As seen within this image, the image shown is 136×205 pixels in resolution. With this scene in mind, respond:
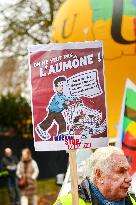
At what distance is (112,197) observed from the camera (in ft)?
12.8

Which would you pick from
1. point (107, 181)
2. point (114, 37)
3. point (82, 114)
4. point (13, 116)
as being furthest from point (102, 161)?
point (13, 116)

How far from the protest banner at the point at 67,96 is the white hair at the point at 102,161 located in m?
0.60

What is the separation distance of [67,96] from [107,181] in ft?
3.05

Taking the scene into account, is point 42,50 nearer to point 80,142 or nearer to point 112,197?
point 80,142

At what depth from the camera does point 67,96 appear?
183 inches

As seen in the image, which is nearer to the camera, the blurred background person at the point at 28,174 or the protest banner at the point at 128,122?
the protest banner at the point at 128,122

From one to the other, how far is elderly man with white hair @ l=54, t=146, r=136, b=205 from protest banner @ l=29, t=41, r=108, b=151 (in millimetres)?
641

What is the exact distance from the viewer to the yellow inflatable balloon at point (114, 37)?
8.00 m

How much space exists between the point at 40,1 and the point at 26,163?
12.3 m

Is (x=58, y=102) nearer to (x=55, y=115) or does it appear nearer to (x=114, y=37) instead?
(x=55, y=115)

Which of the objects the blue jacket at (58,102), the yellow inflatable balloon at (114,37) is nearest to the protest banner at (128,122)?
the yellow inflatable balloon at (114,37)

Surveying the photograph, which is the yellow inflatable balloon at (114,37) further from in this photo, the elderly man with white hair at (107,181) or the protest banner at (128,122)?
the elderly man with white hair at (107,181)

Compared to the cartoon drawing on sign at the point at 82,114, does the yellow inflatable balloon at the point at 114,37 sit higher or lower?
higher

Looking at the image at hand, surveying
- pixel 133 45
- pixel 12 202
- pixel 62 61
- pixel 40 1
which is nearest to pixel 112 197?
pixel 62 61
